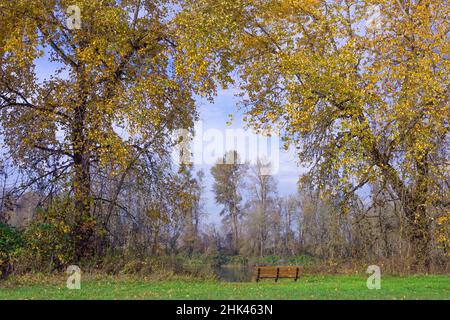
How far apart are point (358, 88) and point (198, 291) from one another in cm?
1042

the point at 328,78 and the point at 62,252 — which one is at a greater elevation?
the point at 328,78

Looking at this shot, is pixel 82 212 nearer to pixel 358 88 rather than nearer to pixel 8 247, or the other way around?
pixel 8 247

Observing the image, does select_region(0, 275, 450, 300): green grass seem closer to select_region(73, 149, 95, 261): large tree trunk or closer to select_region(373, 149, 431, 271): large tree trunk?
select_region(73, 149, 95, 261): large tree trunk

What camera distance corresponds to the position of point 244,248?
4709 cm

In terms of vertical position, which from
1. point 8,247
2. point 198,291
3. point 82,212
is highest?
point 82,212

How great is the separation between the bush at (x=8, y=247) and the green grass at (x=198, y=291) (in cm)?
179

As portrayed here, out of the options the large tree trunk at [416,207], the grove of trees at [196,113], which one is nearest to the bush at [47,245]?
the grove of trees at [196,113]

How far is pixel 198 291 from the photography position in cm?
1334

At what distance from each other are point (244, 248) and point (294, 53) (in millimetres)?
28321

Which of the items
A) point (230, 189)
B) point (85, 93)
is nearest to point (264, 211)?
point (230, 189)

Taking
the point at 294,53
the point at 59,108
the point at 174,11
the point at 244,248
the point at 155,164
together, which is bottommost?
the point at 244,248

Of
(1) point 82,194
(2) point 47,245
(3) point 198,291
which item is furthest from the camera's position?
(1) point 82,194

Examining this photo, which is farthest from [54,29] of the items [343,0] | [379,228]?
[379,228]

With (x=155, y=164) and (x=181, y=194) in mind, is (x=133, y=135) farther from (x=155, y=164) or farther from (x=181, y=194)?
(x=181, y=194)
